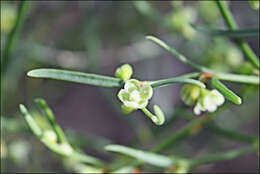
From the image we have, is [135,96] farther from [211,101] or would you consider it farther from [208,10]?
[208,10]

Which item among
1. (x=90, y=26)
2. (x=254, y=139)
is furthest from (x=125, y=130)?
(x=254, y=139)

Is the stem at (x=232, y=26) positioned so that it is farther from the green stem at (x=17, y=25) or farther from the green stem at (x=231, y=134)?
the green stem at (x=17, y=25)

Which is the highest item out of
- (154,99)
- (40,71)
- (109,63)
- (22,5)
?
(109,63)

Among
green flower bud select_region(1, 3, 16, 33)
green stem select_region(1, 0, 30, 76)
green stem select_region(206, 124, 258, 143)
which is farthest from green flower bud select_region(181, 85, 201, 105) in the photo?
green flower bud select_region(1, 3, 16, 33)

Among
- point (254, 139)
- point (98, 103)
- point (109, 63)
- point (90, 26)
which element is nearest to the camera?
point (254, 139)

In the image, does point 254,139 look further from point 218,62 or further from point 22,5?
point 22,5
